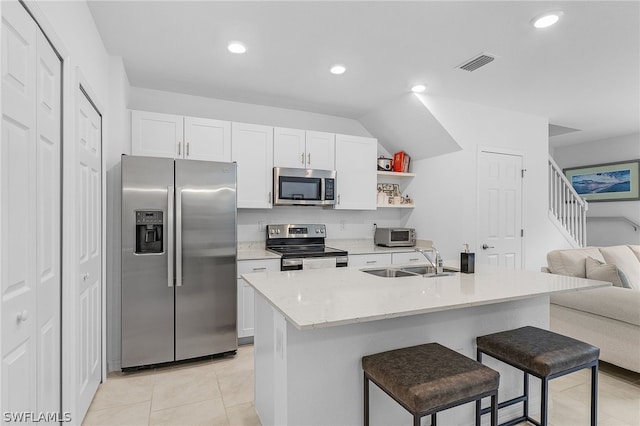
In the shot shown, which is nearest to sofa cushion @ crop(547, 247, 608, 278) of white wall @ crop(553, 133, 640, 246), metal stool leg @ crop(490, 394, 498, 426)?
metal stool leg @ crop(490, 394, 498, 426)

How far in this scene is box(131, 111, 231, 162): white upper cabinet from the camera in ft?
10.5

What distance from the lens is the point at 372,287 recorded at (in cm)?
187

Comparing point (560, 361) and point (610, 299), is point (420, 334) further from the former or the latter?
point (610, 299)

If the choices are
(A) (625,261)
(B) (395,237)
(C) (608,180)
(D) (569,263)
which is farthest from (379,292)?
(C) (608,180)

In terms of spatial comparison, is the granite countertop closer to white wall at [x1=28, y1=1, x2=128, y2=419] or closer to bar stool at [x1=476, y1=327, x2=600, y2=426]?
bar stool at [x1=476, y1=327, x2=600, y2=426]

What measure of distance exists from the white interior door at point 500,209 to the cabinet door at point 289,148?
7.07ft

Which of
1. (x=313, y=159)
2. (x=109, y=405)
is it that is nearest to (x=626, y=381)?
(x=313, y=159)

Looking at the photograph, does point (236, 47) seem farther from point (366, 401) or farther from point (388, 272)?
point (366, 401)

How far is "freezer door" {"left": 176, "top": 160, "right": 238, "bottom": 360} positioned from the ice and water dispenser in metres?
0.16

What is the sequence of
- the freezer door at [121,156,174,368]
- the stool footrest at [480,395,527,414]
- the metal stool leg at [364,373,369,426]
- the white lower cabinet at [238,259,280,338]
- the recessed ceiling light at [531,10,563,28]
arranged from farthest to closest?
the white lower cabinet at [238,259,280,338], the freezer door at [121,156,174,368], the recessed ceiling light at [531,10,563,28], the stool footrest at [480,395,527,414], the metal stool leg at [364,373,369,426]

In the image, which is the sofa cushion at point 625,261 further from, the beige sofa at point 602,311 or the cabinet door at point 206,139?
the cabinet door at point 206,139

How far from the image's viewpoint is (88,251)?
2199mm

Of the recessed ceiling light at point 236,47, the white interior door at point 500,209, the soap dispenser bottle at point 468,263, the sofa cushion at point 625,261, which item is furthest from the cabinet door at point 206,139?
the sofa cushion at point 625,261

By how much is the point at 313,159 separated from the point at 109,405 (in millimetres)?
2906
